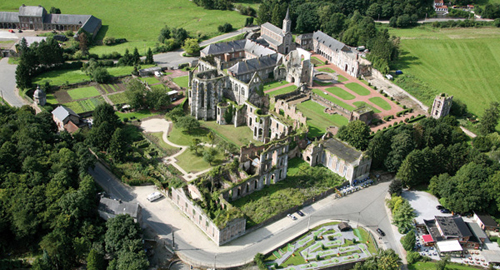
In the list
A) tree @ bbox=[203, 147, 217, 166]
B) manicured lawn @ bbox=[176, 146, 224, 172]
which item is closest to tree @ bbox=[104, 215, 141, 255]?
manicured lawn @ bbox=[176, 146, 224, 172]

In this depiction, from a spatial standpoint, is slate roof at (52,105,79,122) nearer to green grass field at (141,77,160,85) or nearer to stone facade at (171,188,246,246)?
green grass field at (141,77,160,85)

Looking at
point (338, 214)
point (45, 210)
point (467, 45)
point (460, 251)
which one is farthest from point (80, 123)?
point (467, 45)

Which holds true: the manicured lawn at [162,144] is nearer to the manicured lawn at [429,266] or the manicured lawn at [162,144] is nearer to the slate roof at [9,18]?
the manicured lawn at [429,266]

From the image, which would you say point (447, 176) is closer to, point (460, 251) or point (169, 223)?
point (460, 251)

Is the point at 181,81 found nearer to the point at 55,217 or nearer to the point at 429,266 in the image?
the point at 55,217

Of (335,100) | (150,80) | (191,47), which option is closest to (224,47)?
(191,47)

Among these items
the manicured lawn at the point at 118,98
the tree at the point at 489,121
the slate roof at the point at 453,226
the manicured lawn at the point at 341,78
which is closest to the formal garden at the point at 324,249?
the slate roof at the point at 453,226
